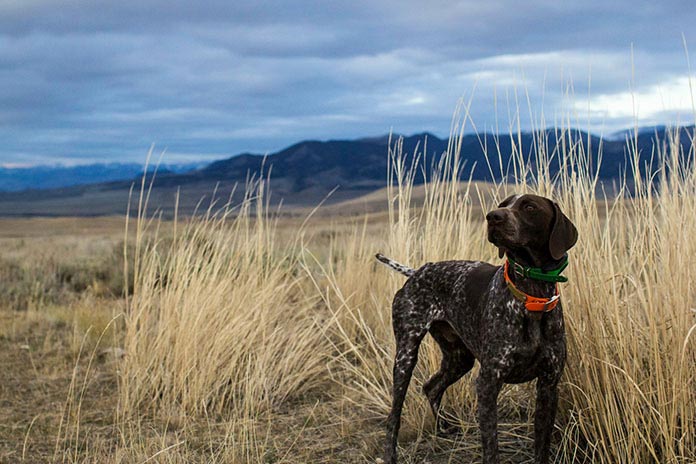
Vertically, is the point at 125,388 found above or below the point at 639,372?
below

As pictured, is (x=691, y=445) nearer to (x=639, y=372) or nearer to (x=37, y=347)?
(x=639, y=372)

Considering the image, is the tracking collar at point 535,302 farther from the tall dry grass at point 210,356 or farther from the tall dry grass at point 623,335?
the tall dry grass at point 210,356

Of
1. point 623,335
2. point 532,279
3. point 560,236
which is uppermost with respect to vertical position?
point 560,236

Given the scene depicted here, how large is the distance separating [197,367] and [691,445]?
362 centimetres

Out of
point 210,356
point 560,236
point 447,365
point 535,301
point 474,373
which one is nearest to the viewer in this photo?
point 560,236

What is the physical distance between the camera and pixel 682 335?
3.33m

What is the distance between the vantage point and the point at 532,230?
9.91 feet

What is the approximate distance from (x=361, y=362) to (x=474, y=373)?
1.43 meters

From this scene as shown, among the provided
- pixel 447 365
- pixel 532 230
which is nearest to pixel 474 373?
pixel 447 365

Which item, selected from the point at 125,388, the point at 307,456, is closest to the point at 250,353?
the point at 125,388

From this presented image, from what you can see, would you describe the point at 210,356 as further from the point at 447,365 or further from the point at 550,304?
the point at 550,304

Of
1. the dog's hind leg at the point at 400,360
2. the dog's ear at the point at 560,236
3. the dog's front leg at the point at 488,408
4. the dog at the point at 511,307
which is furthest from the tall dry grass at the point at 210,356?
the dog's ear at the point at 560,236

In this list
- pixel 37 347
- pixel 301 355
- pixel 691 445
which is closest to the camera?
pixel 691 445

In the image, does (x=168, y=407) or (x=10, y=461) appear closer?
(x=10, y=461)
